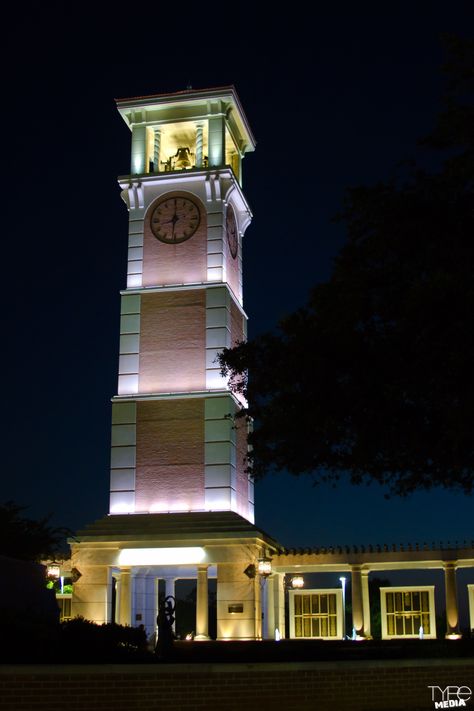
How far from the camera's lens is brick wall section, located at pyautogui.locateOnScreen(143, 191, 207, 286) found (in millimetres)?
40062

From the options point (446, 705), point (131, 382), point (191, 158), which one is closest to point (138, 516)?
point (131, 382)

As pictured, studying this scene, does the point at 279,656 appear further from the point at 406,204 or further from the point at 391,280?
the point at 406,204

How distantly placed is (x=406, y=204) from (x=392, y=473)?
513cm

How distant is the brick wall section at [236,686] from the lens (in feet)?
42.7

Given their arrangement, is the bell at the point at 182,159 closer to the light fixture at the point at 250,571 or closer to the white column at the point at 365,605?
the light fixture at the point at 250,571

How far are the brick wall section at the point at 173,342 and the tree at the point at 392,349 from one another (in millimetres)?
19403

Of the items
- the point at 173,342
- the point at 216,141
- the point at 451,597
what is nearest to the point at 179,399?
the point at 173,342

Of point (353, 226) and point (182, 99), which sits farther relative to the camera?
point (182, 99)

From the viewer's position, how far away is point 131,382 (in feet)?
128

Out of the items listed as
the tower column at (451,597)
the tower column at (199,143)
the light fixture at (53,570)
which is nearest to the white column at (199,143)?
the tower column at (199,143)

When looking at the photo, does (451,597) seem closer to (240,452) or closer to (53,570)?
(240,452)

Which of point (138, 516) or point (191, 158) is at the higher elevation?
point (191, 158)

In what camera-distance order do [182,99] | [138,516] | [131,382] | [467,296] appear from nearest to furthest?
A: [467,296], [138,516], [131,382], [182,99]

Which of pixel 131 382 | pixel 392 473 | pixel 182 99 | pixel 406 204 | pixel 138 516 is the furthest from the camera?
pixel 182 99
